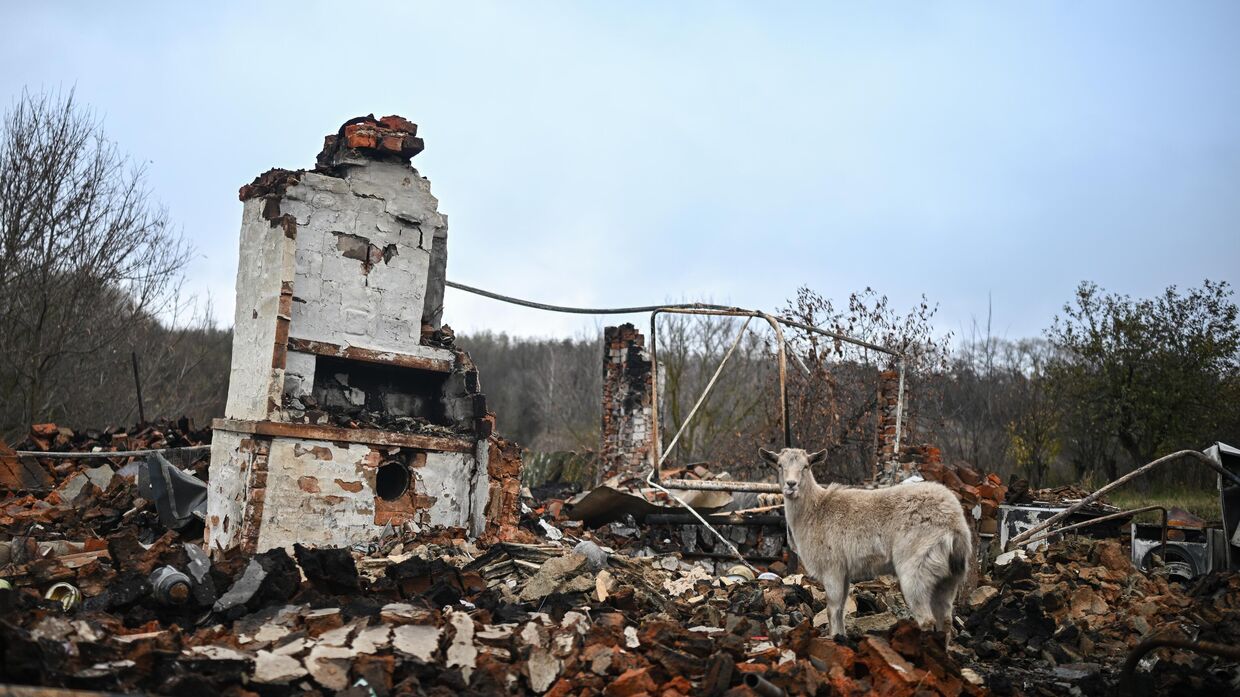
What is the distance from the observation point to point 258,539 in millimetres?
10023

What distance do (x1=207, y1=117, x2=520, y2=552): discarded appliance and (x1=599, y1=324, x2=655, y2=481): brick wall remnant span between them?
17.0 ft

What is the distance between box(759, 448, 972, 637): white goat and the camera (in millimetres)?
7609

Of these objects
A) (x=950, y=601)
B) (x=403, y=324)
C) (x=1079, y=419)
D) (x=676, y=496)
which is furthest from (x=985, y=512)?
(x=1079, y=419)

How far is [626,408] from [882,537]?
30.8 ft

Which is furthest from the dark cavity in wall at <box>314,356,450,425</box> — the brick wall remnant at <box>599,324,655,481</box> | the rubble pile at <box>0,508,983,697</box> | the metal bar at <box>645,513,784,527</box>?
the brick wall remnant at <box>599,324,655,481</box>

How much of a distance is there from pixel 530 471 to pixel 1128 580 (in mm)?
15419

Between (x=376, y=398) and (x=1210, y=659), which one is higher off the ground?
(x=376, y=398)

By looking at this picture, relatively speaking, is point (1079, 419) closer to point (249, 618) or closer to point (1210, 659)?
point (1210, 659)

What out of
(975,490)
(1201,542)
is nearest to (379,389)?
(975,490)

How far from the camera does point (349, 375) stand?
38.0 ft

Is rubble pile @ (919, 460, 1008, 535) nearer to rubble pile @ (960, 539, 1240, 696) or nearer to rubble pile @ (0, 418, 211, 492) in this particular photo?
rubble pile @ (960, 539, 1240, 696)

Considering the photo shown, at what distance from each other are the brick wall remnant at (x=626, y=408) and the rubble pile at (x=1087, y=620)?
7.37 meters

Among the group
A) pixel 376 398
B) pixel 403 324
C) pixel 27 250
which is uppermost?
pixel 27 250

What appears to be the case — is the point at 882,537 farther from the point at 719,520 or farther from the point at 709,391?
the point at 719,520
